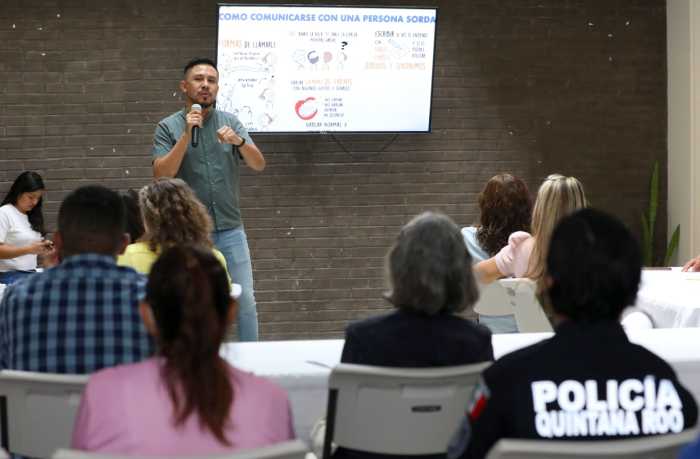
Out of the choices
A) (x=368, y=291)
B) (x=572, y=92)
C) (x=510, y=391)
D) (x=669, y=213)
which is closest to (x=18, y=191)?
(x=368, y=291)

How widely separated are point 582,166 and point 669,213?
69cm

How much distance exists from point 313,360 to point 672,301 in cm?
163

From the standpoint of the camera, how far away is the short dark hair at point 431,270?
2332 millimetres

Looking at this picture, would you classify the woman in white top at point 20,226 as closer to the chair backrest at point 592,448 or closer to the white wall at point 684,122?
the white wall at point 684,122

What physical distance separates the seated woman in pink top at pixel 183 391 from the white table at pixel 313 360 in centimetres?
84

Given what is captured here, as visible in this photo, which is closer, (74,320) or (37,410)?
(37,410)

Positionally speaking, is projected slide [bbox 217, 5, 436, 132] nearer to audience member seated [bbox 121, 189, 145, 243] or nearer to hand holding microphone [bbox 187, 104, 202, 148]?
hand holding microphone [bbox 187, 104, 202, 148]

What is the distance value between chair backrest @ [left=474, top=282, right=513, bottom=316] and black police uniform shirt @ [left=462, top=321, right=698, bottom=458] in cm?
207

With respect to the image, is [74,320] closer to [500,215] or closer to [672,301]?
[672,301]

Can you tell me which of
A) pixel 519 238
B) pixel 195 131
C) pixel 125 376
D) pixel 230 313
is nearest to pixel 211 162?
pixel 195 131

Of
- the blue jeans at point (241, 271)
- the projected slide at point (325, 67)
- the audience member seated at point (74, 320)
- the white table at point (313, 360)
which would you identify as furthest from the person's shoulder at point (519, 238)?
the projected slide at point (325, 67)

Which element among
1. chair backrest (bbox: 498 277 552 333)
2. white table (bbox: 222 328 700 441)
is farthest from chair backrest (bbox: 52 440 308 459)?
chair backrest (bbox: 498 277 552 333)

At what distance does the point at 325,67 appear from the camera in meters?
6.30

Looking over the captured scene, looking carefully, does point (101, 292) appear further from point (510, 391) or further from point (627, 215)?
point (627, 215)
